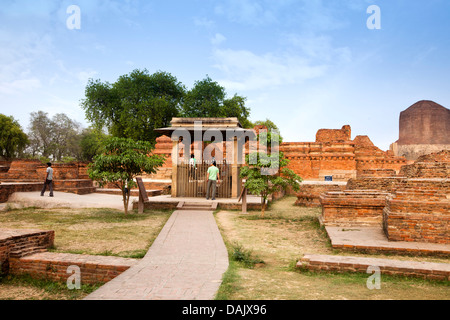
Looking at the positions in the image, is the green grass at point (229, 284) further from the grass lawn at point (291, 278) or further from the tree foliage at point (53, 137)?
the tree foliage at point (53, 137)

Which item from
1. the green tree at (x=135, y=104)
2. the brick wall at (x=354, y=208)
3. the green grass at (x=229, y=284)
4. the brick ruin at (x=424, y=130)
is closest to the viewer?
the green grass at (x=229, y=284)

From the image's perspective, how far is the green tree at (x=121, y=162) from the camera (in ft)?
30.7

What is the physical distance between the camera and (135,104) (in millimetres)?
33125

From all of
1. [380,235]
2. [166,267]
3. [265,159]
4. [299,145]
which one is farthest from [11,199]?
[299,145]

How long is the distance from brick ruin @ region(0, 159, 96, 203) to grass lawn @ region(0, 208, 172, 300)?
10.6ft

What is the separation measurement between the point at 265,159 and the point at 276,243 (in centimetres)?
344

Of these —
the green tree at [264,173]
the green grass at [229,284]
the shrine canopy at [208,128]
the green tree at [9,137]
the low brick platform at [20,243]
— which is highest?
the green tree at [9,137]

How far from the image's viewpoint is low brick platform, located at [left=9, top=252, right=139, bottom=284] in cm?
457

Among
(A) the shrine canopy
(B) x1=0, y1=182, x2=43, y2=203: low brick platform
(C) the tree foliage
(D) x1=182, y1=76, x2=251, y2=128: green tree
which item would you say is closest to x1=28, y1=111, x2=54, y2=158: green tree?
(C) the tree foliage

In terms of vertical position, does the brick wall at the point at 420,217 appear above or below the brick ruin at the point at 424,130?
below

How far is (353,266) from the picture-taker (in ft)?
14.4

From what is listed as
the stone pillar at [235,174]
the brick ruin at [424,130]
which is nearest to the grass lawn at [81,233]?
the stone pillar at [235,174]

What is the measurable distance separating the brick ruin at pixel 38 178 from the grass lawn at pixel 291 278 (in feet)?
33.1

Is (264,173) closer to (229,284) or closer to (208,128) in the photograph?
(208,128)
